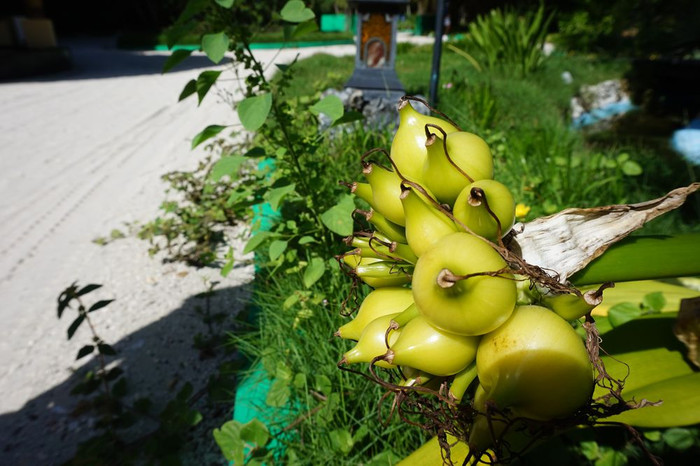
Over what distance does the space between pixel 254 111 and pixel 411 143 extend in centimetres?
86

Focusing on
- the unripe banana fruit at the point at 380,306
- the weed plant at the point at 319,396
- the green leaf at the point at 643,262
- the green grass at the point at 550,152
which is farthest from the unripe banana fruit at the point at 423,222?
the green grass at the point at 550,152

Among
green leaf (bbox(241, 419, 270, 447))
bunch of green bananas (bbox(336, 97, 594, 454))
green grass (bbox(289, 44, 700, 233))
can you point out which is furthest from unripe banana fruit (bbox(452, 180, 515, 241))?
green grass (bbox(289, 44, 700, 233))

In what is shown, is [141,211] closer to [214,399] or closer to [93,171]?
[93,171]

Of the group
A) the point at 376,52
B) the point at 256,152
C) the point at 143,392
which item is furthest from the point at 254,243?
the point at 376,52

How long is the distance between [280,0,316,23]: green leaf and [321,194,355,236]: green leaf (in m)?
0.67

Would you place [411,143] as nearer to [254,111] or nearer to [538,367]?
[538,367]

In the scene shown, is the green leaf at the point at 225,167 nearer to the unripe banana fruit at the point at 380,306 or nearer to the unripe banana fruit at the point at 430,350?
the unripe banana fruit at the point at 380,306

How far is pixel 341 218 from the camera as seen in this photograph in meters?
1.67

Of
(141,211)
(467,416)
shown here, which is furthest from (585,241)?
(141,211)

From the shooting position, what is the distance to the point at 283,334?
1.80 metres

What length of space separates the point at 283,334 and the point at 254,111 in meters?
0.91

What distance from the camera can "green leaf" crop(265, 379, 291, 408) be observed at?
142 cm

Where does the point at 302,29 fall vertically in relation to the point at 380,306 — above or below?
above

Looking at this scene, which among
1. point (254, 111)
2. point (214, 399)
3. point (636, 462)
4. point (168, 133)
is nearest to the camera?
point (636, 462)
